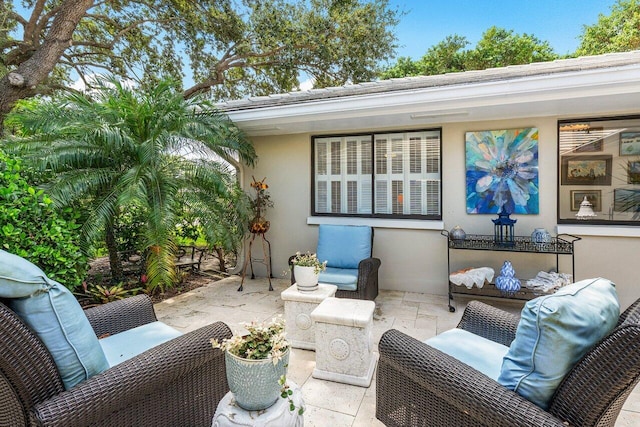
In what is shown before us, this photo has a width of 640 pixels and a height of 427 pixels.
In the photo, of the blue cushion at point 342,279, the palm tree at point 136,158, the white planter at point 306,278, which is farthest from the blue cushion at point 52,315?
the blue cushion at point 342,279

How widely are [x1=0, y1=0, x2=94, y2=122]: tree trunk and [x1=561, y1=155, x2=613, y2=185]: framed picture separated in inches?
382

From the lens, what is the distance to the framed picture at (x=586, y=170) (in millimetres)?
4434

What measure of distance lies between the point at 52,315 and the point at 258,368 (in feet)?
3.03

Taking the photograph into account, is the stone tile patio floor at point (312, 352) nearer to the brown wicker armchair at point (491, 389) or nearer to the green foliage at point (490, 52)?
the brown wicker armchair at point (491, 389)

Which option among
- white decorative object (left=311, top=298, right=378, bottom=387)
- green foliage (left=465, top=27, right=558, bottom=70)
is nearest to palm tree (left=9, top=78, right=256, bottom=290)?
white decorative object (left=311, top=298, right=378, bottom=387)

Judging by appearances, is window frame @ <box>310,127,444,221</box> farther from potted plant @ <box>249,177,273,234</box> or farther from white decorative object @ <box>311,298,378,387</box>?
white decorative object @ <box>311,298,378,387</box>

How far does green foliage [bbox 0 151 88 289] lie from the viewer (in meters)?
3.03

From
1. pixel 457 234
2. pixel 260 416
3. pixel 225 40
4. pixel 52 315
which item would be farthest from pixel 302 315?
pixel 225 40

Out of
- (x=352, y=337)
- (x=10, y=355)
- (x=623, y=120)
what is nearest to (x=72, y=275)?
(x=10, y=355)

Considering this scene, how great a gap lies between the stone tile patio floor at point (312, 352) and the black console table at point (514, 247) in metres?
0.22

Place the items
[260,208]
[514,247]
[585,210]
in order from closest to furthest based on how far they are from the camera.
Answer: [514,247], [585,210], [260,208]

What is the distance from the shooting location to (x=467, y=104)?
401cm

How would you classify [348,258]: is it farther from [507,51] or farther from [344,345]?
[507,51]

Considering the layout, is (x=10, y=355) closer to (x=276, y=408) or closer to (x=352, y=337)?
(x=276, y=408)
